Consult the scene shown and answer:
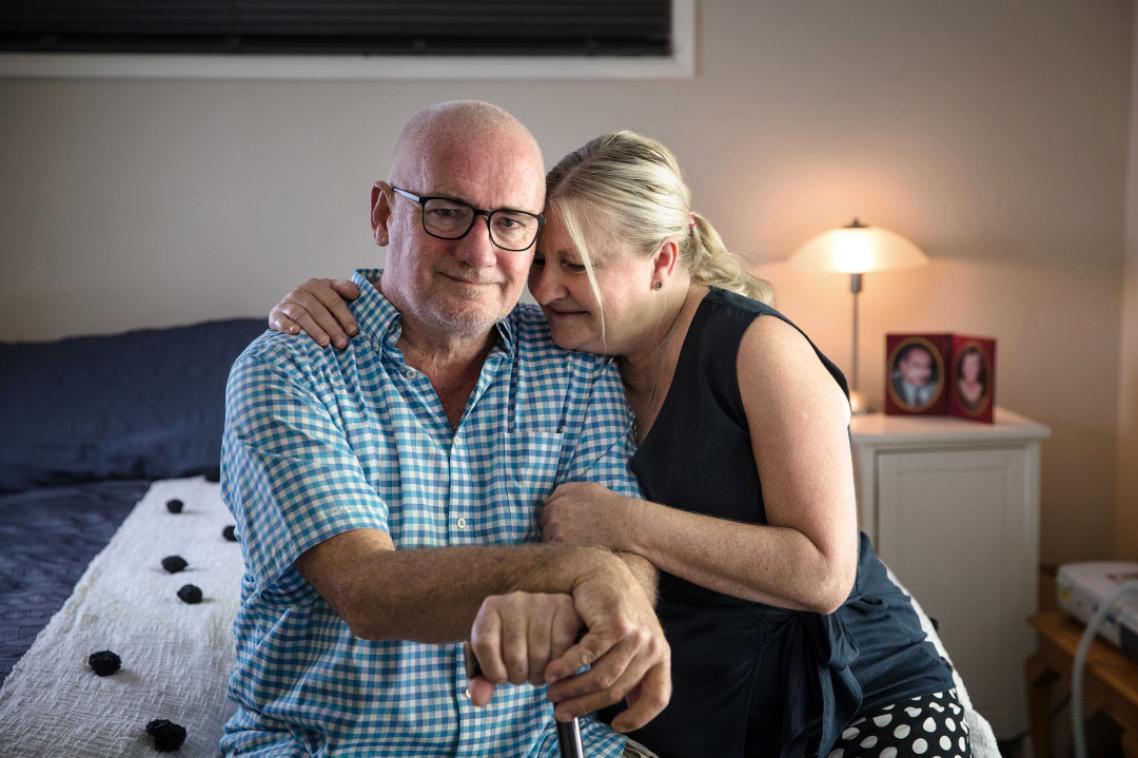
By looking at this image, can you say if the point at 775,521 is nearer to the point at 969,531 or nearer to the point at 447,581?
the point at 447,581

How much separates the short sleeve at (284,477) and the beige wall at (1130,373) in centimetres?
270

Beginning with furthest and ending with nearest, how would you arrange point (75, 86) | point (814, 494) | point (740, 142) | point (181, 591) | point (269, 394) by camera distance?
point (740, 142) → point (75, 86) → point (181, 591) → point (814, 494) → point (269, 394)

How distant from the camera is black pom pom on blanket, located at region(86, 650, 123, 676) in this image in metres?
1.31

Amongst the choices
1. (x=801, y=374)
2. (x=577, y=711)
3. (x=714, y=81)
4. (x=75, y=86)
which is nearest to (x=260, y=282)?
(x=75, y=86)

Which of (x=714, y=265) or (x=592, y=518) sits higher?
(x=714, y=265)

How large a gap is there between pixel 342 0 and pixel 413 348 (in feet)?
6.43

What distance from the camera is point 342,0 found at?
293 centimetres

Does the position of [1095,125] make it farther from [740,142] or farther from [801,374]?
[801,374]

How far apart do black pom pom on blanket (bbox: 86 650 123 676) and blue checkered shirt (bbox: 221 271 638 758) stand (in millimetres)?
207

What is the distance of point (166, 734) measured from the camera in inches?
46.4

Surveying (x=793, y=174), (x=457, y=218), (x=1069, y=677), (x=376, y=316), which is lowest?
(x=1069, y=677)

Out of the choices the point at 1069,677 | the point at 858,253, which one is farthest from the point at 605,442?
the point at 858,253

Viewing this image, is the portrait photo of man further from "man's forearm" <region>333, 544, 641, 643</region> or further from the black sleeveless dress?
"man's forearm" <region>333, 544, 641, 643</region>

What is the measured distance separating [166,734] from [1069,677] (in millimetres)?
2025
